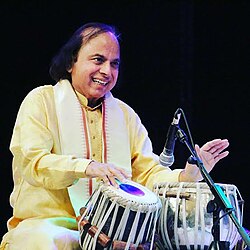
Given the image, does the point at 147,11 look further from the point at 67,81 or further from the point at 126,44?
the point at 67,81

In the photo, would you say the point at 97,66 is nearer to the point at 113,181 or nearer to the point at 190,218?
the point at 113,181

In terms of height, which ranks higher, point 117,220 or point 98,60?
point 98,60

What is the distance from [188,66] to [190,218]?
232cm

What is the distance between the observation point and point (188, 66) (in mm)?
5414

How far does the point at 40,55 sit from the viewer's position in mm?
5066

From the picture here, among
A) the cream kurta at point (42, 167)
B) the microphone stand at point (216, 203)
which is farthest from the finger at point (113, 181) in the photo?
the microphone stand at point (216, 203)

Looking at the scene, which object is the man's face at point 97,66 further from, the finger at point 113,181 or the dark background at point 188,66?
the dark background at point 188,66

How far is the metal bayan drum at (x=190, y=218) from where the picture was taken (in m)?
3.30

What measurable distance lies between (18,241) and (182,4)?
2.85 metres

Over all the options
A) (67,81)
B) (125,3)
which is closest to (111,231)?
(67,81)

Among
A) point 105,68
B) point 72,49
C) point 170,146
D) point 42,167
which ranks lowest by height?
point 42,167

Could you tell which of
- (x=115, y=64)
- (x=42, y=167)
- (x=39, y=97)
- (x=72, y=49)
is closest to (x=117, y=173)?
(x=42, y=167)

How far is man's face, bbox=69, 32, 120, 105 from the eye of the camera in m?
3.82

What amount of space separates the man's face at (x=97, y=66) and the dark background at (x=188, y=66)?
135 cm
